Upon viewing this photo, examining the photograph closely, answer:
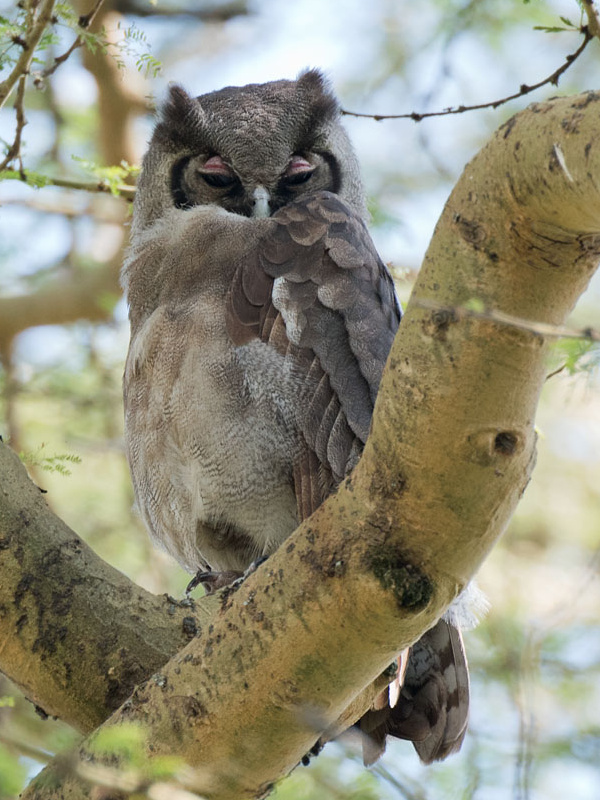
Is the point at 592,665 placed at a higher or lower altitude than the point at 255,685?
lower

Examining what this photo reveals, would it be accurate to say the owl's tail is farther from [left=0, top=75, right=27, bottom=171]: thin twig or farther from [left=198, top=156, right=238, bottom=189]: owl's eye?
[left=0, top=75, right=27, bottom=171]: thin twig

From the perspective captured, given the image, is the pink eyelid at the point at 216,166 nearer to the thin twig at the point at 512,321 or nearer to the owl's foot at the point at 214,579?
the owl's foot at the point at 214,579

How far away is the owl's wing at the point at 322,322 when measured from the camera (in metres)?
3.83

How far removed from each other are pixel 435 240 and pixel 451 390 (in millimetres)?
359

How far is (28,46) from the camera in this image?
366 centimetres

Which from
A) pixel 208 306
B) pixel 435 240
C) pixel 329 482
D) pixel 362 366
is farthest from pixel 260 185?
pixel 435 240

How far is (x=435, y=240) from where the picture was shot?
2.36 metres

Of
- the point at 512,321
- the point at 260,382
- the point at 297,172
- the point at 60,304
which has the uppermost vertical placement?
the point at 512,321

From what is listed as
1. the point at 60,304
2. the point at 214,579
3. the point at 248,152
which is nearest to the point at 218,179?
the point at 248,152

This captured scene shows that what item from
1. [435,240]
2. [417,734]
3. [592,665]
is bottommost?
[592,665]

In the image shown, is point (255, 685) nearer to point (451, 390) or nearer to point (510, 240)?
point (451, 390)

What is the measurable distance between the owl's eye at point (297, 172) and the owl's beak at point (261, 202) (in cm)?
22

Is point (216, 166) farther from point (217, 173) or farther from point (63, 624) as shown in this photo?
point (63, 624)

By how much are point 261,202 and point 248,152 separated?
0.35m
